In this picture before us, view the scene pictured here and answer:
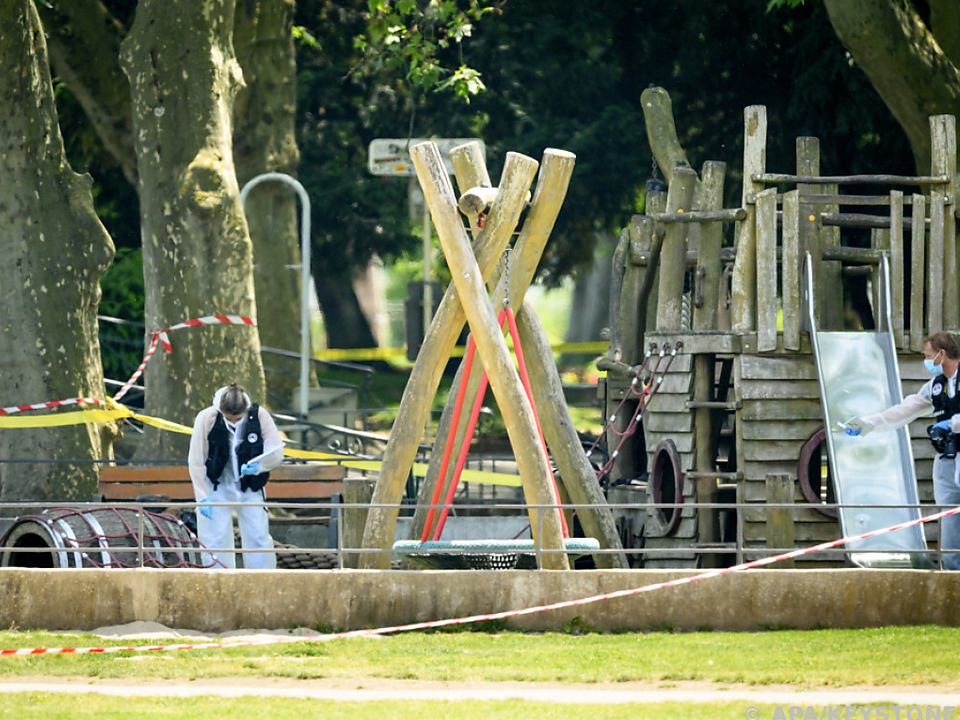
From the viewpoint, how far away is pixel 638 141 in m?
26.2

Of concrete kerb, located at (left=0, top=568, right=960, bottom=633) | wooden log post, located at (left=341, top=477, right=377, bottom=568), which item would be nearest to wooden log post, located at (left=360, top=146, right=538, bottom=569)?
wooden log post, located at (left=341, top=477, right=377, bottom=568)

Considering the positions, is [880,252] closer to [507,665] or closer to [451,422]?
[451,422]

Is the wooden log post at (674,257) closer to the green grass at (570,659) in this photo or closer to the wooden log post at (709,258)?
the wooden log post at (709,258)

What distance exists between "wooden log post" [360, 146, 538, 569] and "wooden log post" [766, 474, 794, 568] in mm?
2617

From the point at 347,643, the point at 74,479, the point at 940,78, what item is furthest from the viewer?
the point at 940,78

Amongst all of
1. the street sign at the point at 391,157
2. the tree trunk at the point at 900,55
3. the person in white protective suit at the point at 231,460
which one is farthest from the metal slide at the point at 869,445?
the street sign at the point at 391,157

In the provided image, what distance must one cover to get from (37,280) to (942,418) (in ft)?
29.8

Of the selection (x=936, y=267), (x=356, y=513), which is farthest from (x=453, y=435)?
(x=936, y=267)

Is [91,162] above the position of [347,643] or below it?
above

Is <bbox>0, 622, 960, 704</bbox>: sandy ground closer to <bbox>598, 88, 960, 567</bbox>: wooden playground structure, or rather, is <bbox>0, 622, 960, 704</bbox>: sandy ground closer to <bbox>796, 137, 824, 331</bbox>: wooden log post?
<bbox>598, 88, 960, 567</bbox>: wooden playground structure

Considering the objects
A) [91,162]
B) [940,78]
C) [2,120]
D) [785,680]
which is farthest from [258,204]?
[785,680]

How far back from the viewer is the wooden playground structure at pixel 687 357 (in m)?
11.1

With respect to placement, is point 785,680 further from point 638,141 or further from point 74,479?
point 638,141

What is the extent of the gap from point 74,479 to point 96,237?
2525mm
